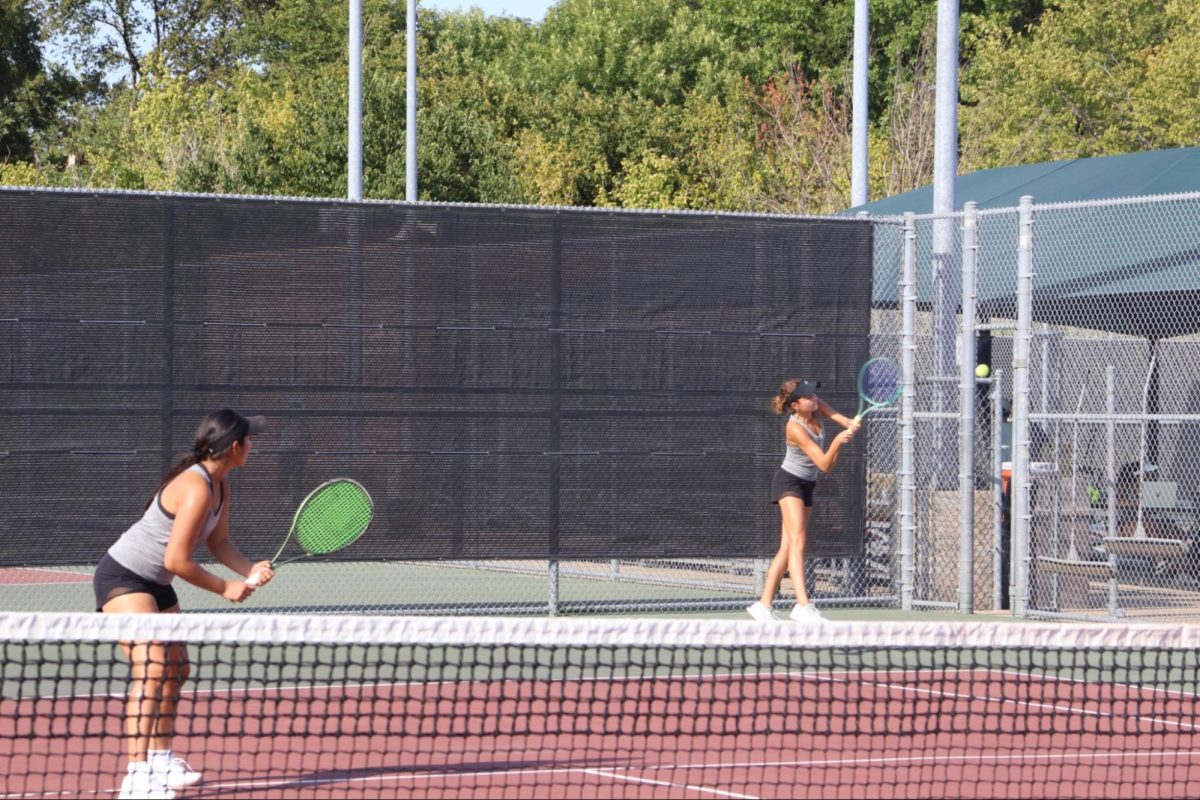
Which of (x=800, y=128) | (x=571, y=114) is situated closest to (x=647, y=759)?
(x=800, y=128)

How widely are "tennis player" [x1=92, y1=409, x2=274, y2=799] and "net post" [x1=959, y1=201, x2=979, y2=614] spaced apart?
6.65 m

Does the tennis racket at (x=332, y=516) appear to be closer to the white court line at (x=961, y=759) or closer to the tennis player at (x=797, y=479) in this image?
the white court line at (x=961, y=759)

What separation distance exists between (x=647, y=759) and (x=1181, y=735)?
7.38 feet

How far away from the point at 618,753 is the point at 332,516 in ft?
4.54

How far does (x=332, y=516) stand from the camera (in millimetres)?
6965

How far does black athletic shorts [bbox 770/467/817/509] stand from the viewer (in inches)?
Result: 420

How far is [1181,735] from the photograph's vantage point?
24.1 feet

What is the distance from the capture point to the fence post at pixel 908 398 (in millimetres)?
12023

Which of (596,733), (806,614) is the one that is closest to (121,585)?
(596,733)

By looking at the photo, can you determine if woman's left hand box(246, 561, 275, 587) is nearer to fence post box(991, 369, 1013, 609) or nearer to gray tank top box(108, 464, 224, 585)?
gray tank top box(108, 464, 224, 585)

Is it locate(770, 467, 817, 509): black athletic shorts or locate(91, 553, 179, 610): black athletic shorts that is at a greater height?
locate(770, 467, 817, 509): black athletic shorts

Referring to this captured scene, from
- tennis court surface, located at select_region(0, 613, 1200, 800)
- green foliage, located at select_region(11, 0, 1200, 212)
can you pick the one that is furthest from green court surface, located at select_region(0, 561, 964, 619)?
green foliage, located at select_region(11, 0, 1200, 212)

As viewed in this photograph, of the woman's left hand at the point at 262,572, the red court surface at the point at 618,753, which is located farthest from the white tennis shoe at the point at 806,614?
the woman's left hand at the point at 262,572

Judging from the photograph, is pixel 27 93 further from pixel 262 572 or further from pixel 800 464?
pixel 262 572
